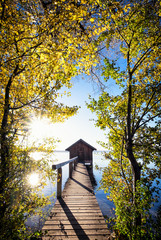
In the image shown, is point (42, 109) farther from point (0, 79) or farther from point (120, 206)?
point (120, 206)

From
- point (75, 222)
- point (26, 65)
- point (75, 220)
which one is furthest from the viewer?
point (75, 220)

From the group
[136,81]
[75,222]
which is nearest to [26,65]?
[136,81]

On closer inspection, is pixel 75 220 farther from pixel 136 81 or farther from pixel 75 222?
pixel 136 81

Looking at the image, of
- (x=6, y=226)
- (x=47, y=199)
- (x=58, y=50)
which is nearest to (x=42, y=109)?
(x=58, y=50)

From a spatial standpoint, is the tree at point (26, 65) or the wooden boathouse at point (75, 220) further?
the wooden boathouse at point (75, 220)

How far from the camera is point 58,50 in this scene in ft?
8.75

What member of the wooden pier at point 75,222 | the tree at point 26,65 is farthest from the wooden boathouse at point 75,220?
the tree at point 26,65

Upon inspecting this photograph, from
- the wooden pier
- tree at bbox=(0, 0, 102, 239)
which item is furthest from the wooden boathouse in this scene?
tree at bbox=(0, 0, 102, 239)

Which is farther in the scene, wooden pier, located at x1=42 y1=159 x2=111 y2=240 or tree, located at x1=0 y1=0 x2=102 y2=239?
wooden pier, located at x1=42 y1=159 x2=111 y2=240

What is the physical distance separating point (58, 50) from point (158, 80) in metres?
3.01

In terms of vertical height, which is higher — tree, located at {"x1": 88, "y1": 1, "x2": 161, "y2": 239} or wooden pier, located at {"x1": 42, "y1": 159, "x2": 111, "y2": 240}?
tree, located at {"x1": 88, "y1": 1, "x2": 161, "y2": 239}

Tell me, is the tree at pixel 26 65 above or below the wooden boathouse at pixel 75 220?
above

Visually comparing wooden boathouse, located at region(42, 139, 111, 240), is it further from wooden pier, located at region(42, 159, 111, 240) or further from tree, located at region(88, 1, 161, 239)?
tree, located at region(88, 1, 161, 239)

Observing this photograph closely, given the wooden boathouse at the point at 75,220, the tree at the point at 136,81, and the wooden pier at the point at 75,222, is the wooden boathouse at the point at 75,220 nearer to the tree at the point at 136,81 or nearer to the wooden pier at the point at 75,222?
the wooden pier at the point at 75,222
